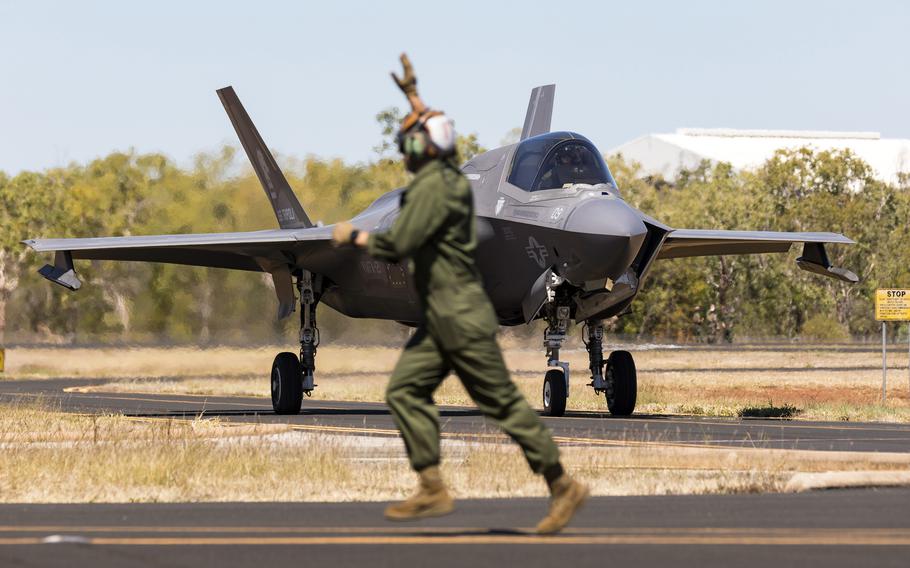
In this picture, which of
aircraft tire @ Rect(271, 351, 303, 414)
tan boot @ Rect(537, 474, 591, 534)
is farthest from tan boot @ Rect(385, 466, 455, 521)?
aircraft tire @ Rect(271, 351, 303, 414)

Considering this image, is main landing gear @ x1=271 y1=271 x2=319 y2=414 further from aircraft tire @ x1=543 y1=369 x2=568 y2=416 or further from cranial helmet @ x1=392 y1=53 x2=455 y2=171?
cranial helmet @ x1=392 y1=53 x2=455 y2=171

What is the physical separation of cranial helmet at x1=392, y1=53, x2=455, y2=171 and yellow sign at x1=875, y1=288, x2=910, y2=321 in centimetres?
2231

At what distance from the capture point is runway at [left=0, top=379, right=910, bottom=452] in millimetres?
15758

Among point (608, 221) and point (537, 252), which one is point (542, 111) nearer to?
point (537, 252)

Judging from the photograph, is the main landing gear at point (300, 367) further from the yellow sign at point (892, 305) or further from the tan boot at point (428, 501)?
the tan boot at point (428, 501)

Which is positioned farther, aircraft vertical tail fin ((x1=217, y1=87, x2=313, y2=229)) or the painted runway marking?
aircraft vertical tail fin ((x1=217, y1=87, x2=313, y2=229))

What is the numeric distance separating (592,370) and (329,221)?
1557cm

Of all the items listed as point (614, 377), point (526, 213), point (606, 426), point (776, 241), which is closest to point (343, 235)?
point (606, 426)

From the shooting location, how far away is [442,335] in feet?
25.7

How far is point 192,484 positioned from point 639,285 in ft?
37.1

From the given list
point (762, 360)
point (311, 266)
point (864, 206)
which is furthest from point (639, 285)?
point (864, 206)

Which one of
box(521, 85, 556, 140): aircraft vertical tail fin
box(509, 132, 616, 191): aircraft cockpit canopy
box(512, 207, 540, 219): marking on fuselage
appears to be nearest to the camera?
box(512, 207, 540, 219): marking on fuselage

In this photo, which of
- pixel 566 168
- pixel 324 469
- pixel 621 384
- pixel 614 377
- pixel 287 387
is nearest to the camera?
pixel 324 469

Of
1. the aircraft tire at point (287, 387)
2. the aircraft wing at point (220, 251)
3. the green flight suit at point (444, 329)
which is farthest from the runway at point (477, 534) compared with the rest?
the aircraft tire at point (287, 387)
